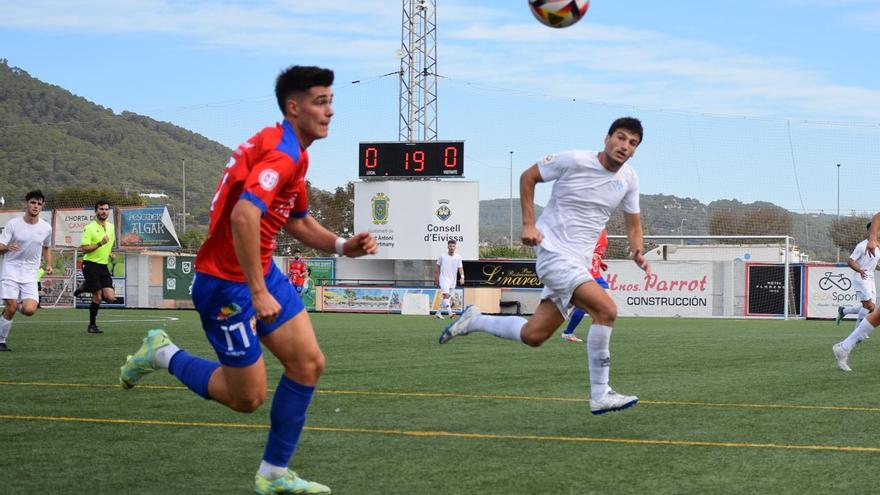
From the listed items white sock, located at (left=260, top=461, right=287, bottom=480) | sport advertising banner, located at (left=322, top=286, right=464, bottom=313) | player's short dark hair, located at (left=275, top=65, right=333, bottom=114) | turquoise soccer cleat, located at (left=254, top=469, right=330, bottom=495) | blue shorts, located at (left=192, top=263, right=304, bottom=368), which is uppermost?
player's short dark hair, located at (left=275, top=65, right=333, bottom=114)

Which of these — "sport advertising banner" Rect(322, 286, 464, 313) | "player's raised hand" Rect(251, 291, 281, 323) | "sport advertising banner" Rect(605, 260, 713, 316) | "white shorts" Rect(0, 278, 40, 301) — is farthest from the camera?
"sport advertising banner" Rect(322, 286, 464, 313)

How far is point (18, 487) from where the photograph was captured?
5395 mm

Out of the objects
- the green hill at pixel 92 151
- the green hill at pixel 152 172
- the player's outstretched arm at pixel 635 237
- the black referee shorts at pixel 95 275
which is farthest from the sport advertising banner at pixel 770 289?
the green hill at pixel 92 151

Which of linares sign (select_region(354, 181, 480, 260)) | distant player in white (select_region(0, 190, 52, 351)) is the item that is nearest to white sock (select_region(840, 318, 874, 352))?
distant player in white (select_region(0, 190, 52, 351))

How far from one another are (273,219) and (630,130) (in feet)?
11.7

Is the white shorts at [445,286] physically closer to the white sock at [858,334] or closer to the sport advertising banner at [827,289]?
the sport advertising banner at [827,289]

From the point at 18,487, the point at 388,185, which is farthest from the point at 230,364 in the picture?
the point at 388,185

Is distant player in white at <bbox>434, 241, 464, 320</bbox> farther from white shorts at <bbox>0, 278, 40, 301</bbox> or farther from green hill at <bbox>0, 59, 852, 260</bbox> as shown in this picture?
green hill at <bbox>0, 59, 852, 260</bbox>

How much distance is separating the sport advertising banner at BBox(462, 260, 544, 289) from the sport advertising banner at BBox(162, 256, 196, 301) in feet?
32.7

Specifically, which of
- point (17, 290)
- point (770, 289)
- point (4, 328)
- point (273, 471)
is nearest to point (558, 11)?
point (273, 471)

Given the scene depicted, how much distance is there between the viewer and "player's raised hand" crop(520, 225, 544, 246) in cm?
798

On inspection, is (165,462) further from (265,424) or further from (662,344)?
(662,344)

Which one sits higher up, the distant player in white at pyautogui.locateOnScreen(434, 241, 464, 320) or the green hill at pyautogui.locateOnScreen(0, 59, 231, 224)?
the green hill at pyautogui.locateOnScreen(0, 59, 231, 224)

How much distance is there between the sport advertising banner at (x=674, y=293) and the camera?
3475 cm
